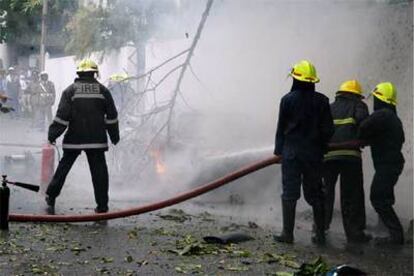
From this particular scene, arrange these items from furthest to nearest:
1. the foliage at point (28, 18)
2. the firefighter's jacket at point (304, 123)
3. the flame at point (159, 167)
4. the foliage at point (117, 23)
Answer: the foliage at point (28, 18), the foliage at point (117, 23), the flame at point (159, 167), the firefighter's jacket at point (304, 123)

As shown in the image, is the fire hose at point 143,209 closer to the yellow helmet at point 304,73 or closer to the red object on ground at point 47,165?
the yellow helmet at point 304,73

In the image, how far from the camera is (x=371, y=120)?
655 cm

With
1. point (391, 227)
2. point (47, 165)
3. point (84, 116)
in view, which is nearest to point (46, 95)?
point (47, 165)

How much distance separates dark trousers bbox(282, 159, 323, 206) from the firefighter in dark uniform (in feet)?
6.55

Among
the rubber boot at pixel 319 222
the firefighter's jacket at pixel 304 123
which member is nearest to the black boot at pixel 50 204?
the firefighter's jacket at pixel 304 123

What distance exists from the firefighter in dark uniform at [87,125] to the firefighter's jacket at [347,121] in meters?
2.36

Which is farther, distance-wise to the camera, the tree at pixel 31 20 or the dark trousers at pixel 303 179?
the tree at pixel 31 20

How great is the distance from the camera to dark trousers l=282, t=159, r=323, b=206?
20.6 ft

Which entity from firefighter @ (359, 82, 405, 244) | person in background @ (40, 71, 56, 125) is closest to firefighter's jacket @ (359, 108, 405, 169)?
firefighter @ (359, 82, 405, 244)

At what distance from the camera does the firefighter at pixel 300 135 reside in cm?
624

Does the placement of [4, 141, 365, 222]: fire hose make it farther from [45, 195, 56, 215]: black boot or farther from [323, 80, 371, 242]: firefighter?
[45, 195, 56, 215]: black boot

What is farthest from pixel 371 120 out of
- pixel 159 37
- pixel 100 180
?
pixel 159 37

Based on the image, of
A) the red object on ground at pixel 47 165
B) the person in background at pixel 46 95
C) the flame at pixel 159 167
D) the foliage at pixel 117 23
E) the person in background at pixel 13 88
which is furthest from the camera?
the person in background at pixel 13 88

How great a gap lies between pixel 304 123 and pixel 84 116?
7.92ft
